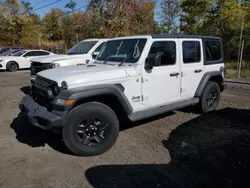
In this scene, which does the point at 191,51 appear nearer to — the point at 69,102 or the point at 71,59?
the point at 69,102

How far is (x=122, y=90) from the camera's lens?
3.80 metres

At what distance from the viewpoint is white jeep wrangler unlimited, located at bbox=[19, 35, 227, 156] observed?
11.2 ft

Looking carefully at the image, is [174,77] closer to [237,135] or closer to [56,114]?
[237,135]

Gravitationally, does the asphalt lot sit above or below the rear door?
below

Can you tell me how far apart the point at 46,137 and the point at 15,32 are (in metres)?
32.9

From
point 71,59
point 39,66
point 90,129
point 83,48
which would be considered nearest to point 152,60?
point 90,129

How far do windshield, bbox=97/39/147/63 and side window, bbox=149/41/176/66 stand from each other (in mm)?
248

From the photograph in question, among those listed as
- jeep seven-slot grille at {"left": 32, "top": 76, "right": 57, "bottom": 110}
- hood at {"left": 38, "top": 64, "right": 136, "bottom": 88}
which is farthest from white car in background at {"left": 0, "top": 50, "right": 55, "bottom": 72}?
hood at {"left": 38, "top": 64, "right": 136, "bottom": 88}

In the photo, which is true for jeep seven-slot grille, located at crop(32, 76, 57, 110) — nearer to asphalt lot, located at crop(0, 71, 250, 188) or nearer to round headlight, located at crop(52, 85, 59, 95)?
round headlight, located at crop(52, 85, 59, 95)

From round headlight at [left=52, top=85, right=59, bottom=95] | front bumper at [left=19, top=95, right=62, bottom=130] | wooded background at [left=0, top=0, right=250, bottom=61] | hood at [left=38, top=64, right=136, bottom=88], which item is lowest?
front bumper at [left=19, top=95, right=62, bottom=130]

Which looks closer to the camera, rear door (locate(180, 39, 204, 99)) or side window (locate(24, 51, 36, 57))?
rear door (locate(180, 39, 204, 99))

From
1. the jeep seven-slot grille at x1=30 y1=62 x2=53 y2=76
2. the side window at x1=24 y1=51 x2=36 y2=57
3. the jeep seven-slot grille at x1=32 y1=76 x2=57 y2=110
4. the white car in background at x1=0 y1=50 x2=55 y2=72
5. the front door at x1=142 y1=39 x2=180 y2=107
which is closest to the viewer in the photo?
the jeep seven-slot grille at x1=32 y1=76 x2=57 y2=110

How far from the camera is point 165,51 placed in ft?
14.7

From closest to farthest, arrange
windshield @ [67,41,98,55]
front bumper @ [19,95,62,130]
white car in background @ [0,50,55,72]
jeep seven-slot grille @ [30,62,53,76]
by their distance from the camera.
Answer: front bumper @ [19,95,62,130] → jeep seven-slot grille @ [30,62,53,76] → windshield @ [67,41,98,55] → white car in background @ [0,50,55,72]
